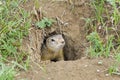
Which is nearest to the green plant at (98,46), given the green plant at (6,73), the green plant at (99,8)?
the green plant at (99,8)

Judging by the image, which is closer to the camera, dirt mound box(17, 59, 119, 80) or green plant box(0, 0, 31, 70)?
dirt mound box(17, 59, 119, 80)

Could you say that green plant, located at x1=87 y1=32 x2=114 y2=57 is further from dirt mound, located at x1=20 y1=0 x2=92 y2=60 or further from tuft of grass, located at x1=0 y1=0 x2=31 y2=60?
tuft of grass, located at x1=0 y1=0 x2=31 y2=60

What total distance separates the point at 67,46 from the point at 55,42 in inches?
17.9

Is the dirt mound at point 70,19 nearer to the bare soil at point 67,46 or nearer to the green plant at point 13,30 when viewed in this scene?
the bare soil at point 67,46

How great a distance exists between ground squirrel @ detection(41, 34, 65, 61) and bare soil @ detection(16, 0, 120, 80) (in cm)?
11

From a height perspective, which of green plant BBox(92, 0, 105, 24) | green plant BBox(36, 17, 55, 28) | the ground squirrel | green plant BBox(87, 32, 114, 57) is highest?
green plant BBox(92, 0, 105, 24)

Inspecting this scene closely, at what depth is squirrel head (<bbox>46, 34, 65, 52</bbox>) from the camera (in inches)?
236

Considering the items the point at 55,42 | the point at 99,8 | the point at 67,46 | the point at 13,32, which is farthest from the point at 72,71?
the point at 67,46

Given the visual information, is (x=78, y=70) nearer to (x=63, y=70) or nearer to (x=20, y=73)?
(x=63, y=70)

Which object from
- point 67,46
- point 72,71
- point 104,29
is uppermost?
point 104,29

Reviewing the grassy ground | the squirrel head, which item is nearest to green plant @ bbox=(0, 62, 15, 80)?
the grassy ground

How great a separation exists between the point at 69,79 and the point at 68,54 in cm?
226

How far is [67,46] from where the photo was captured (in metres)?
6.53

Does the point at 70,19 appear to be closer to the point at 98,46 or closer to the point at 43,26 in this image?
the point at 43,26
